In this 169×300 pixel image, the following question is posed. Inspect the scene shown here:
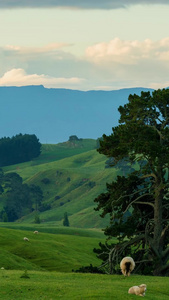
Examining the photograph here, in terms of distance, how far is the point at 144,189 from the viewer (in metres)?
53.9

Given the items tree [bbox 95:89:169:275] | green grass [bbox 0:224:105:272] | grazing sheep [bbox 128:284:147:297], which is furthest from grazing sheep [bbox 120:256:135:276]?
green grass [bbox 0:224:105:272]

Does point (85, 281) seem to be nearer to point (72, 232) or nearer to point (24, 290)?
point (24, 290)

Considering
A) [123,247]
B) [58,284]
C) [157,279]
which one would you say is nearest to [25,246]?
[123,247]

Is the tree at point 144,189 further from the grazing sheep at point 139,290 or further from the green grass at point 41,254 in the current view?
the grazing sheep at point 139,290

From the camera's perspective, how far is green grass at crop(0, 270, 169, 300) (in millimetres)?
31953

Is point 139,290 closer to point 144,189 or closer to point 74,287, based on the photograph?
point 74,287

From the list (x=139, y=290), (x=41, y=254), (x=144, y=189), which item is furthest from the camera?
(x=41, y=254)

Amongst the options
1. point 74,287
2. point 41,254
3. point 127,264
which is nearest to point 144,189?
point 127,264

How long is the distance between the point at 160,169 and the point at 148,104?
6726 mm

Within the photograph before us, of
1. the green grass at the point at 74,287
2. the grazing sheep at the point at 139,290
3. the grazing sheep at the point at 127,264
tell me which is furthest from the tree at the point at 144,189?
the grazing sheep at the point at 139,290

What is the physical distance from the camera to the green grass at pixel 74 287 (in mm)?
31953

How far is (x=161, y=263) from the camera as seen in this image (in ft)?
173

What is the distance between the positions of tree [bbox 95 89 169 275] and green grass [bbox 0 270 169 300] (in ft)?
35.3

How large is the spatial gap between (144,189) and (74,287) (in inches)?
804
